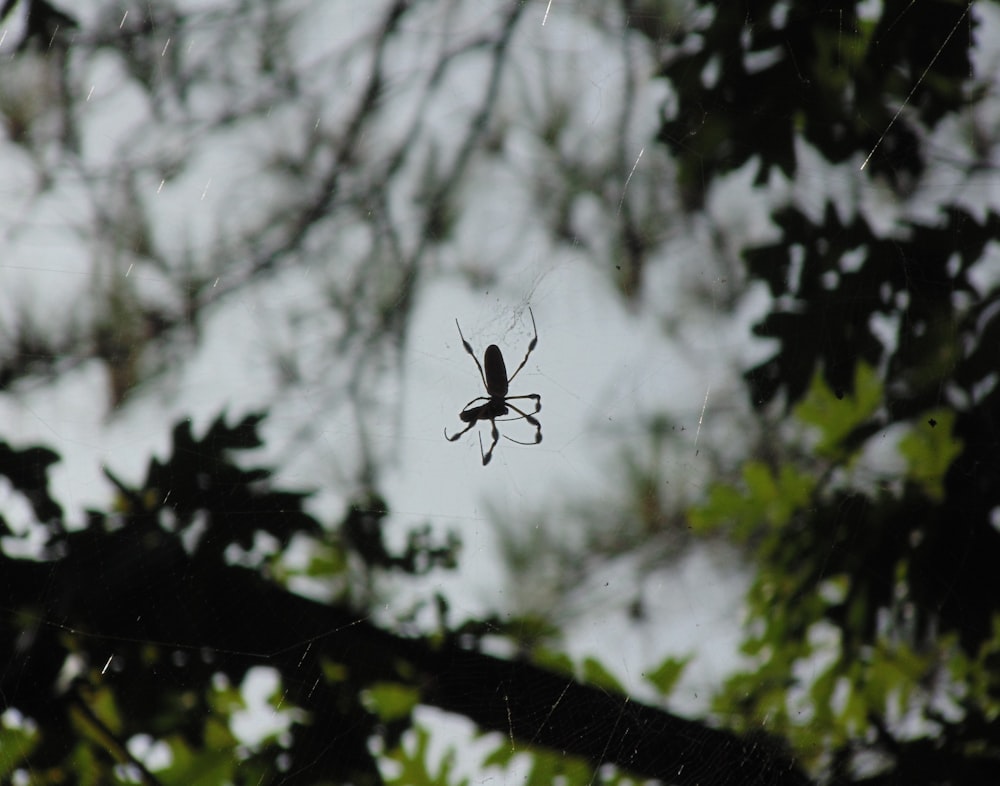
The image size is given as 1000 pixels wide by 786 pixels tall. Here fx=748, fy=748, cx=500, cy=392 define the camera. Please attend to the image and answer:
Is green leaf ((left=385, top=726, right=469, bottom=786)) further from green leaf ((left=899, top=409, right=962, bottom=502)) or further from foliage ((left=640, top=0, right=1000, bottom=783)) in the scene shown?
green leaf ((left=899, top=409, right=962, bottom=502))

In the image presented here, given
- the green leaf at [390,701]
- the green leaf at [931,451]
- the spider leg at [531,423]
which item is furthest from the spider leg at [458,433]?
the green leaf at [931,451]

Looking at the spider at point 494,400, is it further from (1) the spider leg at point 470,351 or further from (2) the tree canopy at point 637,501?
(2) the tree canopy at point 637,501

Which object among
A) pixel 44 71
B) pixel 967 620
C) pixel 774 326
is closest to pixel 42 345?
pixel 44 71

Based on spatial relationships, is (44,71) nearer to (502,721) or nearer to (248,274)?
(248,274)

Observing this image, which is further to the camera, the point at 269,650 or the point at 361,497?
the point at 361,497

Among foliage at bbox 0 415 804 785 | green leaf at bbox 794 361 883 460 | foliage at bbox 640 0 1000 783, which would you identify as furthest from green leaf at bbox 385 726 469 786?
green leaf at bbox 794 361 883 460

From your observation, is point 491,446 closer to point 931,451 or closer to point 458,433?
point 458,433

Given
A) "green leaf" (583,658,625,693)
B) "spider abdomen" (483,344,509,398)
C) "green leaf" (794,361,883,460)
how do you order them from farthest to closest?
"green leaf" (794,361,883,460), "spider abdomen" (483,344,509,398), "green leaf" (583,658,625,693)

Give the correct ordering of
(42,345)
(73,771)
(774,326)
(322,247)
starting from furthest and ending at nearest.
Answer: (774,326)
(322,247)
(42,345)
(73,771)
